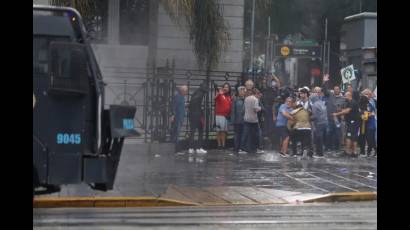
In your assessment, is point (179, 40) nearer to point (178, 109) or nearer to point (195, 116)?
point (195, 116)

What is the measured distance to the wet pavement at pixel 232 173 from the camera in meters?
14.2

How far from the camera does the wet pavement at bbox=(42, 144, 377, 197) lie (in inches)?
558

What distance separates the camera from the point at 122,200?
12.5 m

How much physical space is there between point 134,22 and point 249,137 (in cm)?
558

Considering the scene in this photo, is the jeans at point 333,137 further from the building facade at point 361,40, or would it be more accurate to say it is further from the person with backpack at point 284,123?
the building facade at point 361,40

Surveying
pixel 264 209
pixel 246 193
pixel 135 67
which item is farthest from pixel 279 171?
pixel 135 67

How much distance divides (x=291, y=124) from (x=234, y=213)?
348 inches

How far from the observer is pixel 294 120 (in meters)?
20.2

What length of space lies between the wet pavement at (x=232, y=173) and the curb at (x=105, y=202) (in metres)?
0.35

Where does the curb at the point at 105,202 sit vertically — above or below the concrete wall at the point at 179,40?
below

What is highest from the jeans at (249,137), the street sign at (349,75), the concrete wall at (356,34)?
the concrete wall at (356,34)

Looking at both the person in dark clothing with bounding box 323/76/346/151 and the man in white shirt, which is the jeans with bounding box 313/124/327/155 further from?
the man in white shirt

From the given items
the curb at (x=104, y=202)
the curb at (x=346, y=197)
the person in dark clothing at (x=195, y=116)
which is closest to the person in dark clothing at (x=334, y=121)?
the person in dark clothing at (x=195, y=116)
